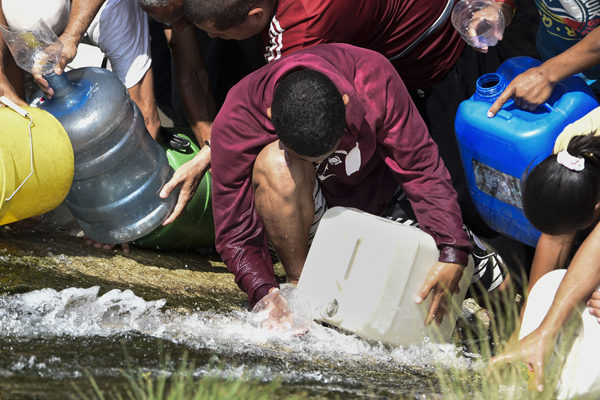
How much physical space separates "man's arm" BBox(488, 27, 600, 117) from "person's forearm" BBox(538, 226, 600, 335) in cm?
84

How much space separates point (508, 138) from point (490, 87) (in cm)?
28

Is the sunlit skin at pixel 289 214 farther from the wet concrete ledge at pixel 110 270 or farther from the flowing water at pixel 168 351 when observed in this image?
the wet concrete ledge at pixel 110 270

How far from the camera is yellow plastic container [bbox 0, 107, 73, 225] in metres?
3.04

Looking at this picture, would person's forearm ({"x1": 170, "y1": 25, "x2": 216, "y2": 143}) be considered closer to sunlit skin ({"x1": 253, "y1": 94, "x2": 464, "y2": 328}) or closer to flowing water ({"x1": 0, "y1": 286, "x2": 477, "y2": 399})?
sunlit skin ({"x1": 253, "y1": 94, "x2": 464, "y2": 328})

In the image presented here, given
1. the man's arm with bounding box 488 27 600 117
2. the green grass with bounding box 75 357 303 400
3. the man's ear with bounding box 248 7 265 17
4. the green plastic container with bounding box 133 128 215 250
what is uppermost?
the man's ear with bounding box 248 7 265 17

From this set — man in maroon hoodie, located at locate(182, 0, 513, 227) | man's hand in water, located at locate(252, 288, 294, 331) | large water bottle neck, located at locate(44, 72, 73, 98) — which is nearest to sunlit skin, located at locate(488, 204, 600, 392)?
man's hand in water, located at locate(252, 288, 294, 331)

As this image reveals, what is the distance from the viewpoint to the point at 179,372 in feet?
7.18

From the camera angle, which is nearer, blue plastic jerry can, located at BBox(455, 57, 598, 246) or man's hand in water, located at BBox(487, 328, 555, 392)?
man's hand in water, located at BBox(487, 328, 555, 392)

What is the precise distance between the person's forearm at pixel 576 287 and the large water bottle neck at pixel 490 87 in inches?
38.4

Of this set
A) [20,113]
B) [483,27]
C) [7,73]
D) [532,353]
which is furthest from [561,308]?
[7,73]

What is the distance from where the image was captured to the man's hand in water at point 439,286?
2.89 metres

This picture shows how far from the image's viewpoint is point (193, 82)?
13.4ft

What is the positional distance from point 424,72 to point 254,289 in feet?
4.86

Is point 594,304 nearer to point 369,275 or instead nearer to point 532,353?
point 532,353
